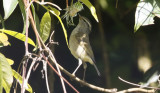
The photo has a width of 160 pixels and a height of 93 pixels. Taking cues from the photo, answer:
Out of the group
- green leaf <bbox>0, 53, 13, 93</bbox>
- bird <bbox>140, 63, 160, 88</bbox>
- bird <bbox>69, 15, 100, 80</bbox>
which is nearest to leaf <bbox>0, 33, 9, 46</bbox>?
green leaf <bbox>0, 53, 13, 93</bbox>

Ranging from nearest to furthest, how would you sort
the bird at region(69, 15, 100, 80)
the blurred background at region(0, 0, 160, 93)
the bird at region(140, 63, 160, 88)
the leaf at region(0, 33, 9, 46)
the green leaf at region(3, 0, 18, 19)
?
1. the green leaf at region(3, 0, 18, 19)
2. the leaf at region(0, 33, 9, 46)
3. the bird at region(140, 63, 160, 88)
4. the bird at region(69, 15, 100, 80)
5. the blurred background at region(0, 0, 160, 93)

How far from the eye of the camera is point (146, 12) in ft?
2.94

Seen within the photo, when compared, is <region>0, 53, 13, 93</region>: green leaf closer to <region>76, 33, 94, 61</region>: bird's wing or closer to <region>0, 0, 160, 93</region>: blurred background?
<region>76, 33, 94, 61</region>: bird's wing

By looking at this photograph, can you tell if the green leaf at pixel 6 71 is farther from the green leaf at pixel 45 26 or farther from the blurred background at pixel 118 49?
the blurred background at pixel 118 49

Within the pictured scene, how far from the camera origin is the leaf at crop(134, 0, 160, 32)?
2.89ft

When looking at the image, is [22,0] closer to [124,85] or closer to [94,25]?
[94,25]

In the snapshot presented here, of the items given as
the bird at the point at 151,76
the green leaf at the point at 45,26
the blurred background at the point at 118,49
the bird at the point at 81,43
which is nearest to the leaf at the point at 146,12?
the green leaf at the point at 45,26

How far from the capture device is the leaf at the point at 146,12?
2.89 ft

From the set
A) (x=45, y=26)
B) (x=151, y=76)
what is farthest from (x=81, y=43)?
(x=45, y=26)

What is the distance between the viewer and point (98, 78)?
2.31 metres

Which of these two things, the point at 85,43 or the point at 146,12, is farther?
the point at 85,43

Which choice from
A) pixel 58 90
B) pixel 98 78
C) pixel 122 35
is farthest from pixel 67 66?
pixel 122 35

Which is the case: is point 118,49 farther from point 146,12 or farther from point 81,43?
point 146,12

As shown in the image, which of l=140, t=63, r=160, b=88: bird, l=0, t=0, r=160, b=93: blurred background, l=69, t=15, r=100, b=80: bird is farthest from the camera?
l=0, t=0, r=160, b=93: blurred background
